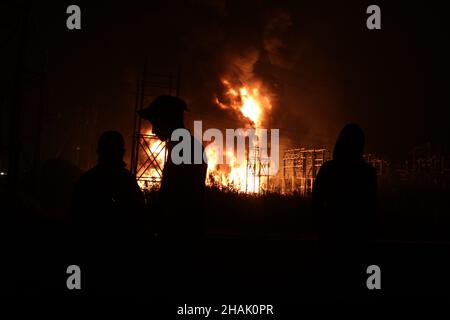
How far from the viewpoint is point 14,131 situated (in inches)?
358

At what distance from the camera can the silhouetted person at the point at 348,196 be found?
3219 millimetres

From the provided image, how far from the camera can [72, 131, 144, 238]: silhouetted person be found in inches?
104

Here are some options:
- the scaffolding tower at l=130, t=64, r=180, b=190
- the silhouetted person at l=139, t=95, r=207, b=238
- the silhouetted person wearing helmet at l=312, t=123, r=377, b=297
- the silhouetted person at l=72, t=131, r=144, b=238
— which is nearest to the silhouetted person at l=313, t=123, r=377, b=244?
the silhouetted person wearing helmet at l=312, t=123, r=377, b=297

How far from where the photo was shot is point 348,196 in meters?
3.25

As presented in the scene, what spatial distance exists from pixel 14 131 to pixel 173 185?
7.98m

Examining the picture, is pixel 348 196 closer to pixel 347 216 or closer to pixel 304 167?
pixel 347 216

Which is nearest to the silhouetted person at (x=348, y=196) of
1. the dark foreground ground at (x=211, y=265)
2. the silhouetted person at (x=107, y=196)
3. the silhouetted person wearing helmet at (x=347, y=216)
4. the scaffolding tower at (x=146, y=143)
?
the silhouetted person wearing helmet at (x=347, y=216)

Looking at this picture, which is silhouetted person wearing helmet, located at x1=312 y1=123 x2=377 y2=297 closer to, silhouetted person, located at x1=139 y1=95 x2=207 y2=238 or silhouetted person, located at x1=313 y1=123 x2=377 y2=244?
silhouetted person, located at x1=313 y1=123 x2=377 y2=244

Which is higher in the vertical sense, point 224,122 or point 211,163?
point 224,122

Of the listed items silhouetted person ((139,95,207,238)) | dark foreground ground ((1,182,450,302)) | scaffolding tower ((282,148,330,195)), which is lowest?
dark foreground ground ((1,182,450,302))

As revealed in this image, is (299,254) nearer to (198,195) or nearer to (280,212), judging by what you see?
(198,195)

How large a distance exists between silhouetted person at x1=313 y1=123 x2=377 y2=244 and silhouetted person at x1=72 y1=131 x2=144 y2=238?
1563 millimetres
